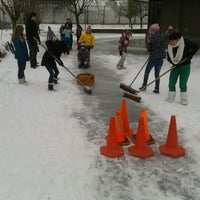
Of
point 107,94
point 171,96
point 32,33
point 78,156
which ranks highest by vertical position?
point 32,33

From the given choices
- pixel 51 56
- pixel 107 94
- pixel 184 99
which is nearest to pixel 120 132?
pixel 184 99

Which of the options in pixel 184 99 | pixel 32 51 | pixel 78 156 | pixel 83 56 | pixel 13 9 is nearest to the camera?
pixel 78 156

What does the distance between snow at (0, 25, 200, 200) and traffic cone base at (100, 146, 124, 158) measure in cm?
8

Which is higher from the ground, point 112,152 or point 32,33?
point 32,33

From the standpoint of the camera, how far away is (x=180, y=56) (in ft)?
23.7

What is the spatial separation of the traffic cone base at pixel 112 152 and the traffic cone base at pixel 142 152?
Result: 166 mm

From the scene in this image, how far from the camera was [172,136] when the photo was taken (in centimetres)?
506

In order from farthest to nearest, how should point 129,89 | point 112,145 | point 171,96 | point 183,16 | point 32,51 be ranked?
point 183,16, point 32,51, point 129,89, point 171,96, point 112,145

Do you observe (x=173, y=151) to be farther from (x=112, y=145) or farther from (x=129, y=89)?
(x=129, y=89)

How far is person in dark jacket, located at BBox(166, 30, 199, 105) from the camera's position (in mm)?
7141

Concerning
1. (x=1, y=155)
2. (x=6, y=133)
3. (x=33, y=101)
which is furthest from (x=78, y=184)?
(x=33, y=101)

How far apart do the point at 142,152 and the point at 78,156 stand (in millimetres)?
954

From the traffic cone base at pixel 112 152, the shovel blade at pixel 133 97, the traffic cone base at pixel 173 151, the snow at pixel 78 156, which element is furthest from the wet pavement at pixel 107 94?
the traffic cone base at pixel 173 151

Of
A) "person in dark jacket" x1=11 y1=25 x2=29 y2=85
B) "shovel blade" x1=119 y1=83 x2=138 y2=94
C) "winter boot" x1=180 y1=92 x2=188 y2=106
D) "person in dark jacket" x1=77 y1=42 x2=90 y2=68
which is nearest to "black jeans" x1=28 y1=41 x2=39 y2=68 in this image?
"person in dark jacket" x1=77 y1=42 x2=90 y2=68
